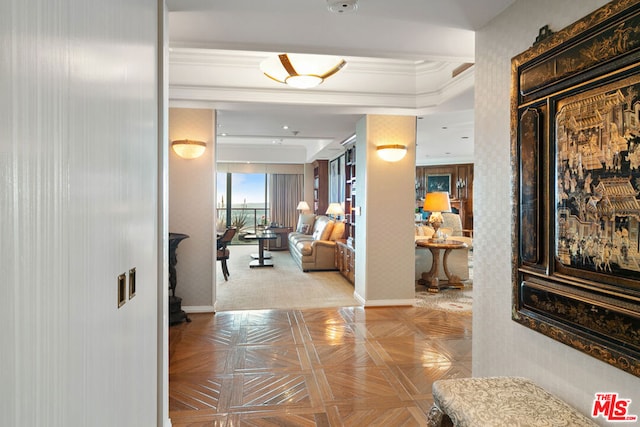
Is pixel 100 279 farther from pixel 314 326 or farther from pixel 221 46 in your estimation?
pixel 314 326

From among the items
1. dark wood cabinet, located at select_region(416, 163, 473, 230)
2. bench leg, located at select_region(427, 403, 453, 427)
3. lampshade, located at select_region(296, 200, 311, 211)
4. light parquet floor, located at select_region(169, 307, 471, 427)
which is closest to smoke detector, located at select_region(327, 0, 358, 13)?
bench leg, located at select_region(427, 403, 453, 427)

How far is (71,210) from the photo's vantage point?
985 millimetres

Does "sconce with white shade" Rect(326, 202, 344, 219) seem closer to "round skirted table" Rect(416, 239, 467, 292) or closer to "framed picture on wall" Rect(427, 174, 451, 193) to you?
"round skirted table" Rect(416, 239, 467, 292)

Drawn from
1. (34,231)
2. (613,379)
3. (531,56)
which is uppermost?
(531,56)

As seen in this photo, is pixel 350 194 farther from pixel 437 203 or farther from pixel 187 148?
pixel 187 148

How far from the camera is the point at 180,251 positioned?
15.7 ft

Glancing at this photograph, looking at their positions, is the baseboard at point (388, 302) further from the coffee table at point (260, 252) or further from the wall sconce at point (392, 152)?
the coffee table at point (260, 252)

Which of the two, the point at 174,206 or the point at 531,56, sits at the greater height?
the point at 531,56

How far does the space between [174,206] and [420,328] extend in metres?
3.23

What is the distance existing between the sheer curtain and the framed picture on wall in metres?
4.06

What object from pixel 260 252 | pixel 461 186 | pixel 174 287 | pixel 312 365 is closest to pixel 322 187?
pixel 260 252

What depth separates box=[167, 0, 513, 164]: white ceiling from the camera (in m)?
2.35

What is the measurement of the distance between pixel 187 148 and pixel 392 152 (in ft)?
8.34

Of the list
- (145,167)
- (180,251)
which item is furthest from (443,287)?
(145,167)
